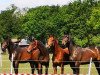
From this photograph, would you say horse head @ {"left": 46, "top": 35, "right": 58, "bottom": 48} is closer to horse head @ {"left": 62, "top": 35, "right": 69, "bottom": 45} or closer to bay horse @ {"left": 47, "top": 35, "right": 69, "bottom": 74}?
bay horse @ {"left": 47, "top": 35, "right": 69, "bottom": 74}

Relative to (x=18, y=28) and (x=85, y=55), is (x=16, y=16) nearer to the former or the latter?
(x=18, y=28)

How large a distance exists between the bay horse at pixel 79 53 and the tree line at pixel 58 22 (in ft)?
189

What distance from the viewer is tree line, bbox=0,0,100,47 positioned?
83.2 m

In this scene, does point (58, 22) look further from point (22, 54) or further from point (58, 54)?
point (58, 54)

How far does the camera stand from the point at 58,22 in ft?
313

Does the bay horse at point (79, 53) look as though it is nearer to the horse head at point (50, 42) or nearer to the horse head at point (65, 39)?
the horse head at point (65, 39)

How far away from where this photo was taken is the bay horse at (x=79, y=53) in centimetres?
1775

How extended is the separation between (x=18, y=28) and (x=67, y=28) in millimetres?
20199

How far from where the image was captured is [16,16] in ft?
371

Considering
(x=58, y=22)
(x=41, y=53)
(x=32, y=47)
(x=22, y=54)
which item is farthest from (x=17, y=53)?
(x=58, y=22)

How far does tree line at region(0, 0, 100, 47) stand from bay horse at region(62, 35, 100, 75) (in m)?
57.7

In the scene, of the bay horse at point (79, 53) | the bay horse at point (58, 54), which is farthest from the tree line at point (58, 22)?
the bay horse at point (58, 54)

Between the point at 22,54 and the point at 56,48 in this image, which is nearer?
the point at 56,48

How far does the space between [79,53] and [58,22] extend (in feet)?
253
